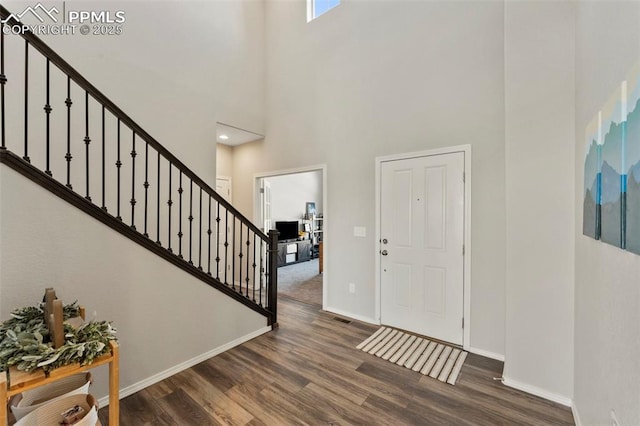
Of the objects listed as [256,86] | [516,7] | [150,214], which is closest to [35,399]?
[150,214]

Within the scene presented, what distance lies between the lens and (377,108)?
3369 mm

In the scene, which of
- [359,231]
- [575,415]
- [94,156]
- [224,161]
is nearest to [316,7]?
[224,161]

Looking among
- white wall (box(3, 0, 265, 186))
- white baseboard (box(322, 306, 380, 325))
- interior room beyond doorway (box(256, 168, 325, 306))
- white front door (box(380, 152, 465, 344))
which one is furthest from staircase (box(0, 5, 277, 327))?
interior room beyond doorway (box(256, 168, 325, 306))

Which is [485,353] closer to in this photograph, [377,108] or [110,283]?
[377,108]

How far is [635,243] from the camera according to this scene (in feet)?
3.02

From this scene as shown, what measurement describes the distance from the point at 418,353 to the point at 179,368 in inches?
87.8

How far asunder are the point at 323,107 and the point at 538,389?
12.3 feet

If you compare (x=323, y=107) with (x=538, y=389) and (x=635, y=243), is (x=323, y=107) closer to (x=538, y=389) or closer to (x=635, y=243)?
(x=635, y=243)

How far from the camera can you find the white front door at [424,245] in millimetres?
2865

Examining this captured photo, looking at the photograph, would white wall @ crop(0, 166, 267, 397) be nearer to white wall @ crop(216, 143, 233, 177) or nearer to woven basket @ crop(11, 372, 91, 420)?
woven basket @ crop(11, 372, 91, 420)

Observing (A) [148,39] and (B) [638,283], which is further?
(A) [148,39]

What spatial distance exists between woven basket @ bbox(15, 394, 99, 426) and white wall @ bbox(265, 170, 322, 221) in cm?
622

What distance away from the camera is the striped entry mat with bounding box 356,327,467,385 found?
239cm

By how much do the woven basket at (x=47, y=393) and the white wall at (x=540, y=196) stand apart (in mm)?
2964
